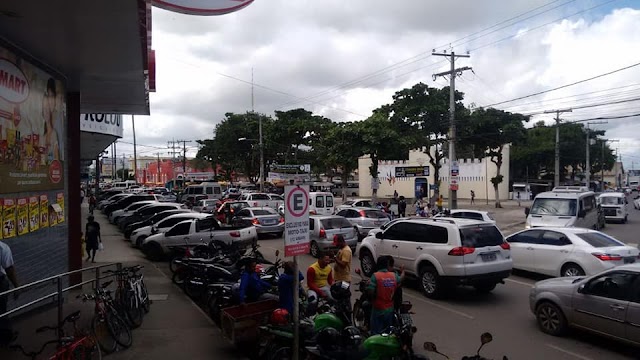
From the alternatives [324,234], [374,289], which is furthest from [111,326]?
[324,234]

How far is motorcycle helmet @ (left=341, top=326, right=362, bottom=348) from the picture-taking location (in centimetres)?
579

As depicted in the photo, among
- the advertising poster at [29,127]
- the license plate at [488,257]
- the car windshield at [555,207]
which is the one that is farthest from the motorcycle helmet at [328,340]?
the car windshield at [555,207]

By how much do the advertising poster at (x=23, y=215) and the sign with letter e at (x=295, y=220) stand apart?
224 inches

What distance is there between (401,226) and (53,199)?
317 inches

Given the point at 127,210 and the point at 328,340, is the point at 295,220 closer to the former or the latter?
the point at 328,340

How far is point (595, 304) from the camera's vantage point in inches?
297

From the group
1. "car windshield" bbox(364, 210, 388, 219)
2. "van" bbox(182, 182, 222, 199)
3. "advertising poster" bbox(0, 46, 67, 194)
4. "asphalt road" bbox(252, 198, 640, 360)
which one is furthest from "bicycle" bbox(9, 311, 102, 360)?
"van" bbox(182, 182, 222, 199)

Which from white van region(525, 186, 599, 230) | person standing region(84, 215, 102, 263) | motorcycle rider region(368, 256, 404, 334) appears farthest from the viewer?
white van region(525, 186, 599, 230)

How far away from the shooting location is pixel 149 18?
7.13 metres

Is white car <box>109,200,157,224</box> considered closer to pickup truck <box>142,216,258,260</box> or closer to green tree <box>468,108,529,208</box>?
pickup truck <box>142,216,258,260</box>

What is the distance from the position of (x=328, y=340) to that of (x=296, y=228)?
140 cm

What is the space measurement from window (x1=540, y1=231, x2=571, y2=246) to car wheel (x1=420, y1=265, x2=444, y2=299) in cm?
392

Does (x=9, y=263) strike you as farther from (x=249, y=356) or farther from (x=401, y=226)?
(x=401, y=226)

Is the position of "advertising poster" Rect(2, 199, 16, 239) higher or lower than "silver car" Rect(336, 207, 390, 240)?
higher
